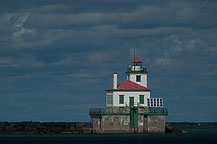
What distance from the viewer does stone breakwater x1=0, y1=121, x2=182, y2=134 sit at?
337 ft

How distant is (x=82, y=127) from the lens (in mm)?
101812

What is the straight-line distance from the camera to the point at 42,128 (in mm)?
106875

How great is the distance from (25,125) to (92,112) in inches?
800

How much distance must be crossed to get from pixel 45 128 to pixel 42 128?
0.57 metres

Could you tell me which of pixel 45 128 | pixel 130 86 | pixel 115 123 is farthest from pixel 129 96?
pixel 45 128

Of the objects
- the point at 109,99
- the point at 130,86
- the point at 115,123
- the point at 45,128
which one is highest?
the point at 130,86

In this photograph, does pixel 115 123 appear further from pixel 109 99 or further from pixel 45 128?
pixel 45 128

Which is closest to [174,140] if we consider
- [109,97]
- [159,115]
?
[159,115]

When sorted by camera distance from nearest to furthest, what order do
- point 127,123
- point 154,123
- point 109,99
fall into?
point 127,123 < point 154,123 < point 109,99

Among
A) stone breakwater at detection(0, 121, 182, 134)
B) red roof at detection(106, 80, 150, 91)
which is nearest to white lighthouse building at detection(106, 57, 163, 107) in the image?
red roof at detection(106, 80, 150, 91)

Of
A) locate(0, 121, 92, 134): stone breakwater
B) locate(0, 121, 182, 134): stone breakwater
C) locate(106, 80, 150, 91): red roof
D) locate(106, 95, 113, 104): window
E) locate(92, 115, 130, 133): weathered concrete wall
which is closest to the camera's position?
locate(92, 115, 130, 133): weathered concrete wall

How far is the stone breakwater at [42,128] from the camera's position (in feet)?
339

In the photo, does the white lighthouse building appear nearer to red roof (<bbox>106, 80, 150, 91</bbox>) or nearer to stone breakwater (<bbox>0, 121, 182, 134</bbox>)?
red roof (<bbox>106, 80, 150, 91</bbox>)

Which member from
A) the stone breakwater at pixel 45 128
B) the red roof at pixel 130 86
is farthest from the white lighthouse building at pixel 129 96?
the stone breakwater at pixel 45 128
